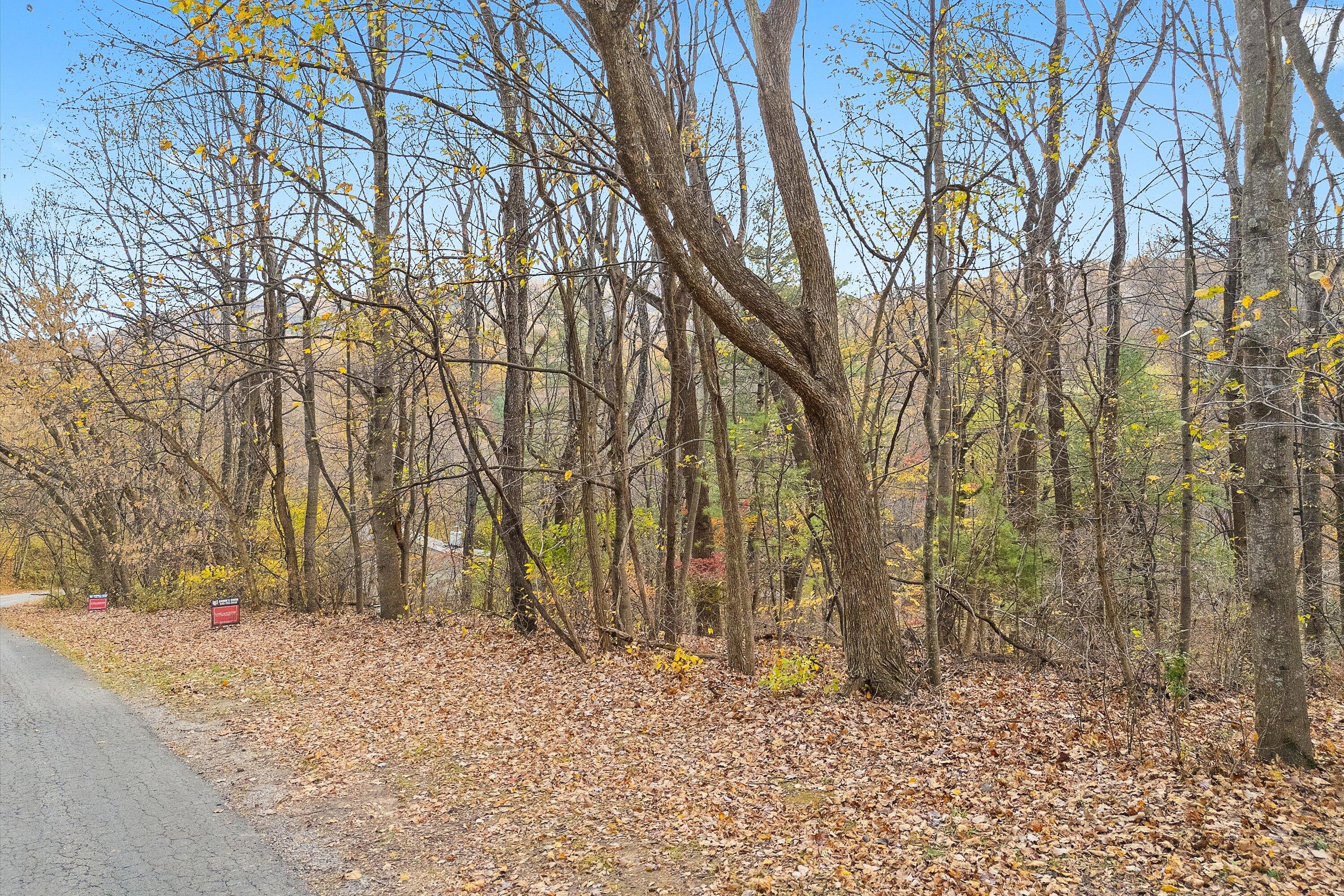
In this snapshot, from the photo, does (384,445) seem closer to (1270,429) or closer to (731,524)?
(731,524)

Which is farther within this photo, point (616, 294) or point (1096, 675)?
point (616, 294)

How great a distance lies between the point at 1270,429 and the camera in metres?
5.16

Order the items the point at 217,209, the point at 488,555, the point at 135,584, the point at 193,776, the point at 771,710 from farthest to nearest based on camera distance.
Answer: the point at 135,584, the point at 488,555, the point at 217,209, the point at 771,710, the point at 193,776

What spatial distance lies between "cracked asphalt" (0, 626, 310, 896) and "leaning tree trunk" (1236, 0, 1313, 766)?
6.52 m

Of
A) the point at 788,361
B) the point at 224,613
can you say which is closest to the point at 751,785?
the point at 788,361

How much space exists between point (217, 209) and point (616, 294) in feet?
16.3

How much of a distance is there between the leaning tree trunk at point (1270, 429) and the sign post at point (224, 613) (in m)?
16.7

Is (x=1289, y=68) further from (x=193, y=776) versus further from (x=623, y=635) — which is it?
(x=193, y=776)

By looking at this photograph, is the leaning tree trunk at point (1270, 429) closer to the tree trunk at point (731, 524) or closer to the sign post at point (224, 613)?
the tree trunk at point (731, 524)

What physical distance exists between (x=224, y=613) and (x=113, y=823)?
1131 cm

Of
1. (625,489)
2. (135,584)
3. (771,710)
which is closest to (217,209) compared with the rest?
(625,489)

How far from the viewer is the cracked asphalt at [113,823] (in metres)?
4.66

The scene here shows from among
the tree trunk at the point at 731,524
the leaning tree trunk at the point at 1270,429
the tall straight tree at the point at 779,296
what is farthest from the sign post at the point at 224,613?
the leaning tree trunk at the point at 1270,429

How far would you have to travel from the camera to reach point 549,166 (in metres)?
8.08
